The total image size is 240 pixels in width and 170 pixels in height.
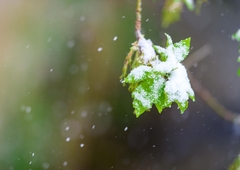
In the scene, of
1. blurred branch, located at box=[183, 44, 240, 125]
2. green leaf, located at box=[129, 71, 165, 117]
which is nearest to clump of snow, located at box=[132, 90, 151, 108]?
green leaf, located at box=[129, 71, 165, 117]

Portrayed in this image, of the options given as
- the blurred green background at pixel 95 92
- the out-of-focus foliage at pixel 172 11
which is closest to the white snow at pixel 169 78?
the out-of-focus foliage at pixel 172 11

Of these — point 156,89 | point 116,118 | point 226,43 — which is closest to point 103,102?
point 116,118

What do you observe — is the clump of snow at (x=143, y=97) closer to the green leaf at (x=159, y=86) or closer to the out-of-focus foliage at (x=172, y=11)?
the green leaf at (x=159, y=86)

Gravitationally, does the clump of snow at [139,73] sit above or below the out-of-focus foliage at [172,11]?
above

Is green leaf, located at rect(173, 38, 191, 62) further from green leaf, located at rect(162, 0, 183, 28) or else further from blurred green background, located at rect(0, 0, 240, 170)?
blurred green background, located at rect(0, 0, 240, 170)

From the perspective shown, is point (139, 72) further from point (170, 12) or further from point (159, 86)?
point (170, 12)

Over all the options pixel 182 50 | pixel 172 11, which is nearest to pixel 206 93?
pixel 172 11

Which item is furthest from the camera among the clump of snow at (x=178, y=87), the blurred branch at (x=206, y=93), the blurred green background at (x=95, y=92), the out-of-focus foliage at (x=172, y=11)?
the blurred branch at (x=206, y=93)
